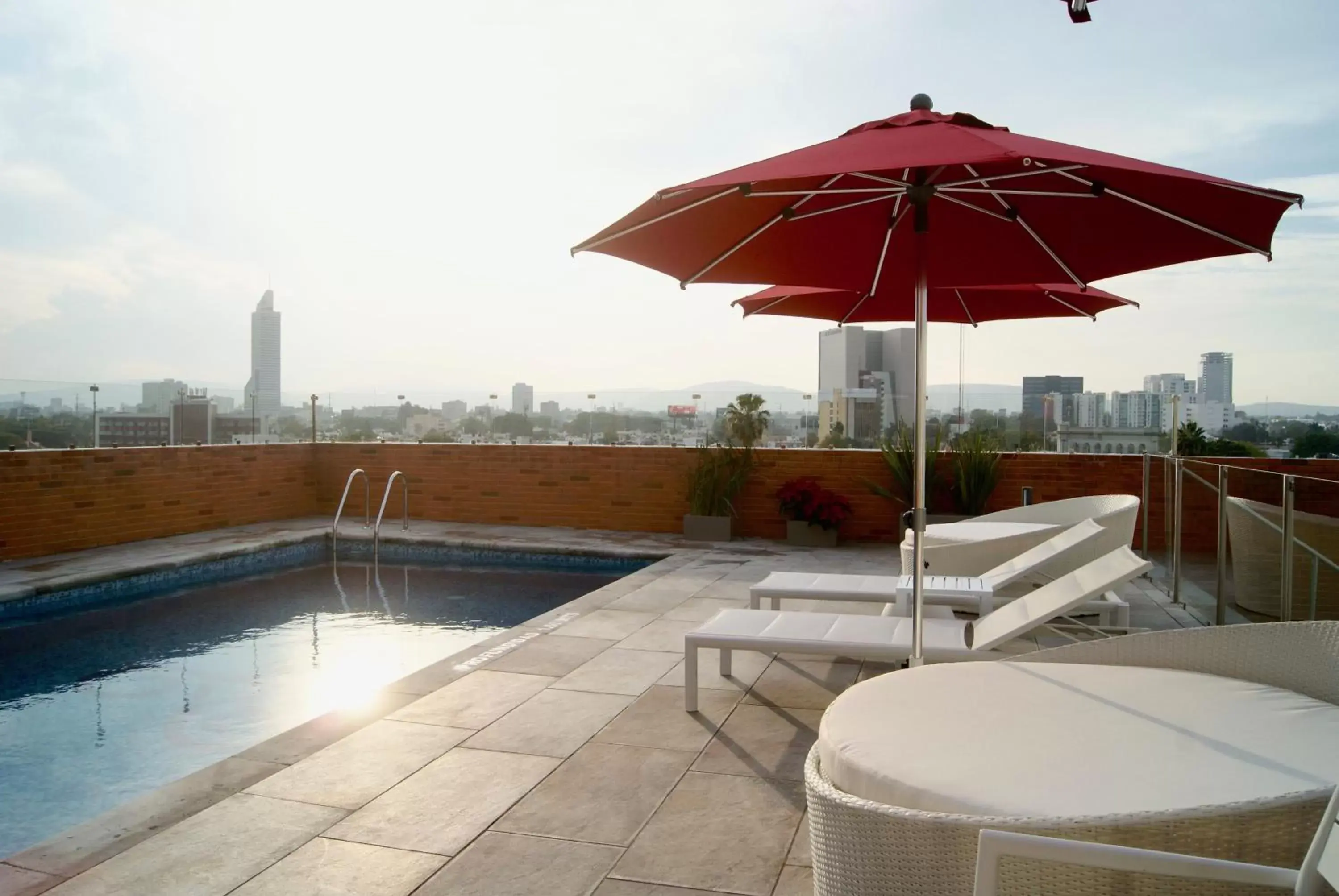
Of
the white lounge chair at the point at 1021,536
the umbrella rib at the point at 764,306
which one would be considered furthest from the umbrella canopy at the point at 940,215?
the white lounge chair at the point at 1021,536

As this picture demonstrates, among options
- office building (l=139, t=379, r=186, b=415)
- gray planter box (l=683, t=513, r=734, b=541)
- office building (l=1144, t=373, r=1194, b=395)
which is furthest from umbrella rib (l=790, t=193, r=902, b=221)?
office building (l=139, t=379, r=186, b=415)

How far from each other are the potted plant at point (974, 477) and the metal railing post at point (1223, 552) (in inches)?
134

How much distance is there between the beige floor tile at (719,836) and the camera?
2.22 meters

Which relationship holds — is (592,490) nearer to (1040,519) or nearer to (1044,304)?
A: (1040,519)

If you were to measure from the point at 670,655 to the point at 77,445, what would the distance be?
643cm

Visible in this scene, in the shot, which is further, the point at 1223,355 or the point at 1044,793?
the point at 1223,355

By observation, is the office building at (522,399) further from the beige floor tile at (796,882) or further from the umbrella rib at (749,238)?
the beige floor tile at (796,882)

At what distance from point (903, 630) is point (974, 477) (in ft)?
16.8

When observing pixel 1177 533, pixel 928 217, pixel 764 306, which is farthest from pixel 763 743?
pixel 1177 533

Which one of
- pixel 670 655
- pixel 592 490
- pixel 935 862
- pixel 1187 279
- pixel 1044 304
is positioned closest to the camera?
pixel 935 862

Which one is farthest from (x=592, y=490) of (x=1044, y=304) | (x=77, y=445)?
(x=1044, y=304)

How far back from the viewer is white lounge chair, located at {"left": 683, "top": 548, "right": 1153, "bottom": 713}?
3.27 metres

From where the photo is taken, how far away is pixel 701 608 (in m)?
5.52

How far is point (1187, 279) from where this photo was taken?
1023cm
